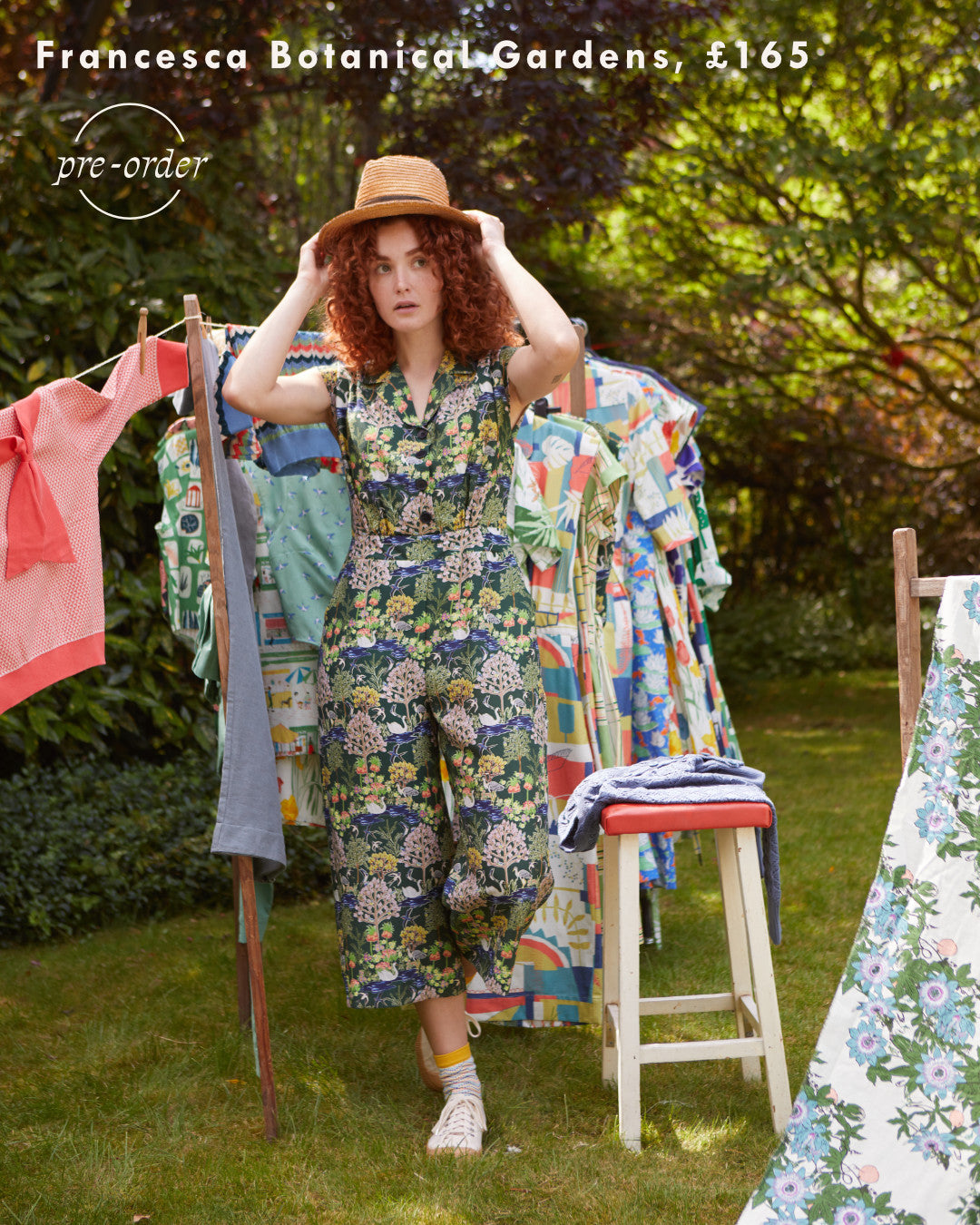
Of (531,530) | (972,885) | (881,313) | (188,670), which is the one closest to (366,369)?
(531,530)

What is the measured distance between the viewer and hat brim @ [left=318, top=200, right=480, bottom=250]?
242cm

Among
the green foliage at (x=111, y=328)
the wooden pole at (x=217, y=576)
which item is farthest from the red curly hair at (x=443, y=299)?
the green foliage at (x=111, y=328)

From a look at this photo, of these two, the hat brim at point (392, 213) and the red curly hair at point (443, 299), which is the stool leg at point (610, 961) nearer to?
the red curly hair at point (443, 299)

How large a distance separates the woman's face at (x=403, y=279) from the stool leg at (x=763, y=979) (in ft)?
4.05

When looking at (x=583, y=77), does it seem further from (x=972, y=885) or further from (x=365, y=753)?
(x=972, y=885)

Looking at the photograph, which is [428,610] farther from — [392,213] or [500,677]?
[392,213]

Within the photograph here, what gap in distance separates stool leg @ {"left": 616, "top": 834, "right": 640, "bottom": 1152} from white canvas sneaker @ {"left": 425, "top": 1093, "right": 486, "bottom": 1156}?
0.95ft

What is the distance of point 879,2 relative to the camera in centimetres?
728

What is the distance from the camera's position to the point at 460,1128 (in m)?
2.46

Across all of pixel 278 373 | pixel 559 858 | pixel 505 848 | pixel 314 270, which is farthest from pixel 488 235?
pixel 559 858

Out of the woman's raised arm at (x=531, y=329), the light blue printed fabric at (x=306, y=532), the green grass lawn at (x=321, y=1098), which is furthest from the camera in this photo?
the light blue printed fabric at (x=306, y=532)

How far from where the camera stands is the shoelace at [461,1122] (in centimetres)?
243

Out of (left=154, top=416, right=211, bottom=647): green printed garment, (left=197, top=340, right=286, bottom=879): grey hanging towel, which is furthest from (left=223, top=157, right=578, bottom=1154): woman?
(left=154, top=416, right=211, bottom=647): green printed garment

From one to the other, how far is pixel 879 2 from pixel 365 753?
670 cm
